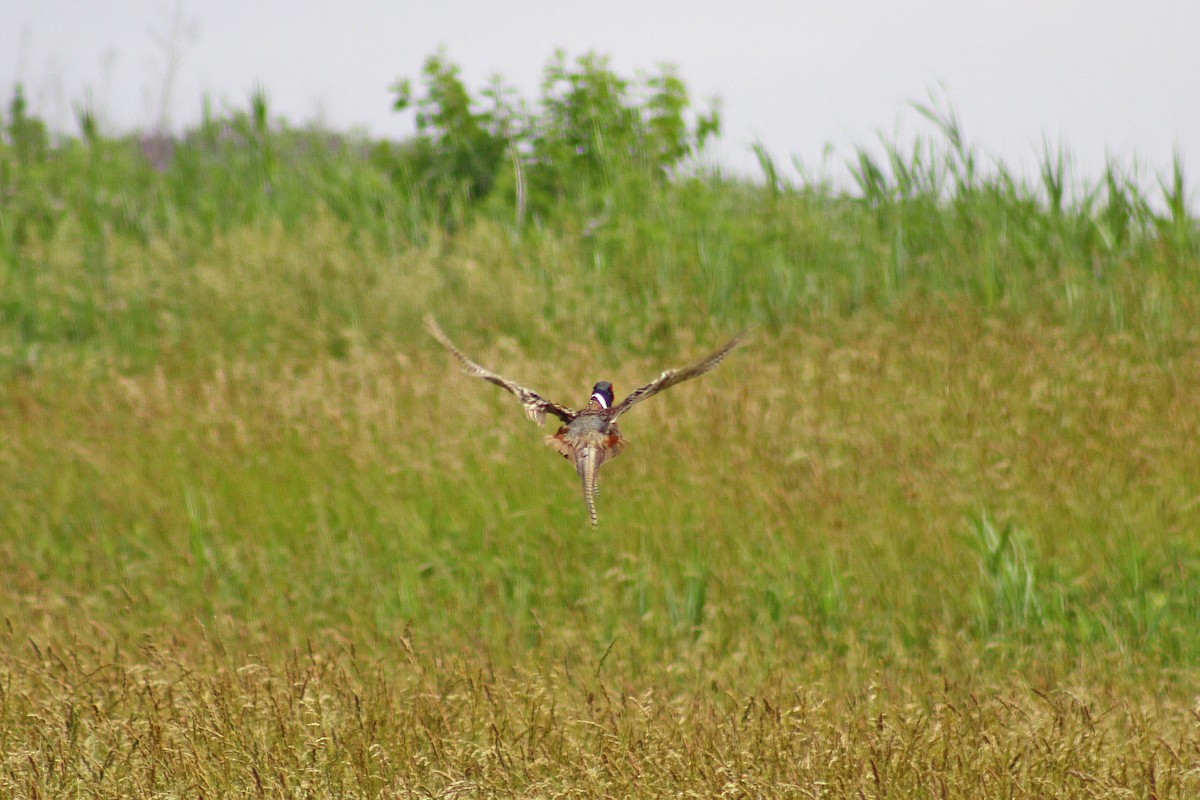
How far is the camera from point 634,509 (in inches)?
229

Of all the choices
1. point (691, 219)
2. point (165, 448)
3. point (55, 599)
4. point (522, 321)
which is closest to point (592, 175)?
point (691, 219)

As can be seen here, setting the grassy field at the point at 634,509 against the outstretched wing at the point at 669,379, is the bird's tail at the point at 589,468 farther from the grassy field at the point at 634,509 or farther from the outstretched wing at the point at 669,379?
the grassy field at the point at 634,509

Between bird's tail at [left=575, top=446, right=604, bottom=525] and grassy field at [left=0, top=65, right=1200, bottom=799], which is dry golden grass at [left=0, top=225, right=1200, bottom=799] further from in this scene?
bird's tail at [left=575, top=446, right=604, bottom=525]

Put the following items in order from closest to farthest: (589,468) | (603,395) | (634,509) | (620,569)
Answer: (589,468)
(603,395)
(620,569)
(634,509)

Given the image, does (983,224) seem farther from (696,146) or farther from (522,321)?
(522,321)

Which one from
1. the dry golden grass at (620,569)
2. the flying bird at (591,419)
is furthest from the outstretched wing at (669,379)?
the dry golden grass at (620,569)

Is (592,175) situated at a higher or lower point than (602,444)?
higher

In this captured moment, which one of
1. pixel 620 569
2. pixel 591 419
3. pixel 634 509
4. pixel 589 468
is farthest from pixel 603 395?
pixel 634 509

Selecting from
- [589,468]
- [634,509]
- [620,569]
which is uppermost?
[589,468]

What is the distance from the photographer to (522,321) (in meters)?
7.35

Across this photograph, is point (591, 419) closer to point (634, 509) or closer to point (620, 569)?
point (620, 569)

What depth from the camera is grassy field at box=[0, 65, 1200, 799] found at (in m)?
3.89

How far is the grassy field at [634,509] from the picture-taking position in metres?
3.89

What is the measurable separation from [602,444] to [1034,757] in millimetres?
3003
